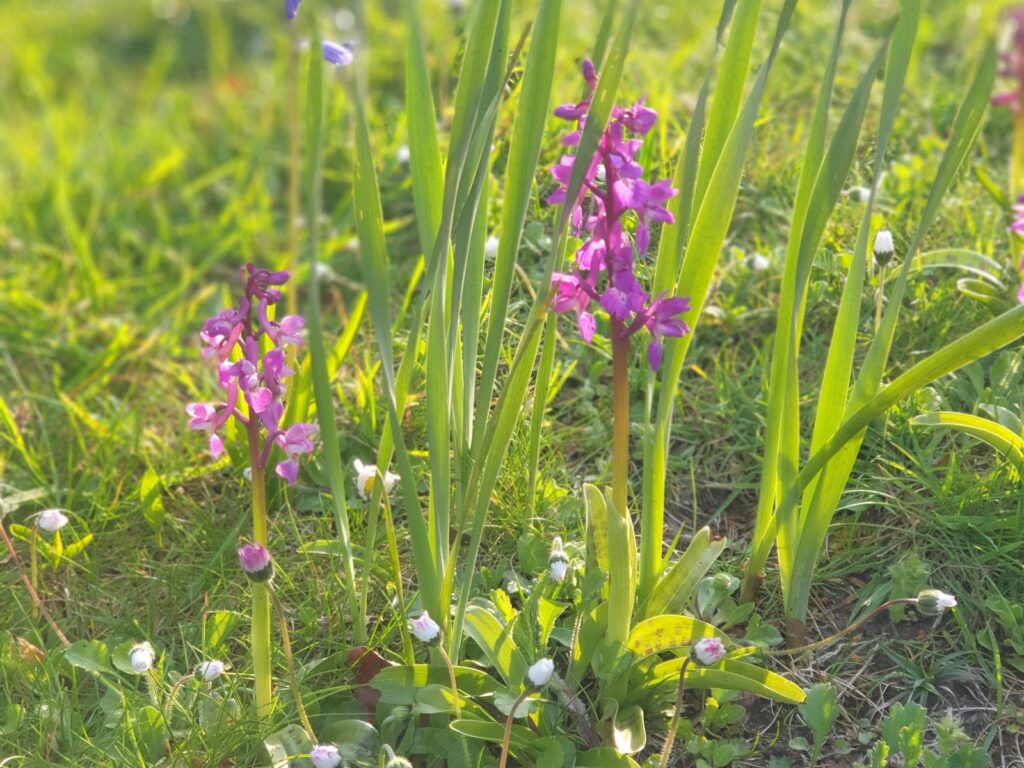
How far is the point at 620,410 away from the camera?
4.99 ft

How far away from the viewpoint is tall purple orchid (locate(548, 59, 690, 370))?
139cm

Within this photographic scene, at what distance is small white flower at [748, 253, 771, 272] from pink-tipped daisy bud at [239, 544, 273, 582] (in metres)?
1.31

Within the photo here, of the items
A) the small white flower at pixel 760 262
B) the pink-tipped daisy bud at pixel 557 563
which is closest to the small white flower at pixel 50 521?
the pink-tipped daisy bud at pixel 557 563

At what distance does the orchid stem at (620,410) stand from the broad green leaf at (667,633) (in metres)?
0.16

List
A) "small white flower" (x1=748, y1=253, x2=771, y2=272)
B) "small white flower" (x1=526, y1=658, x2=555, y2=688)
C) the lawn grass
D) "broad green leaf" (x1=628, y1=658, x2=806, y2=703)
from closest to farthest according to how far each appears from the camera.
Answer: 1. "small white flower" (x1=526, y1=658, x2=555, y2=688)
2. "broad green leaf" (x1=628, y1=658, x2=806, y2=703)
3. the lawn grass
4. "small white flower" (x1=748, y1=253, x2=771, y2=272)

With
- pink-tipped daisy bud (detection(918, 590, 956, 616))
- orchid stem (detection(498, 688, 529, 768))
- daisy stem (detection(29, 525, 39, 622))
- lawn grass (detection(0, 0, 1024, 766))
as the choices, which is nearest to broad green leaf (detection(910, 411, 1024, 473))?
lawn grass (detection(0, 0, 1024, 766))

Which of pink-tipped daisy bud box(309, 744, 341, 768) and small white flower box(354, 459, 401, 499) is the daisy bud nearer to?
small white flower box(354, 459, 401, 499)

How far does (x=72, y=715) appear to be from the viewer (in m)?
1.64

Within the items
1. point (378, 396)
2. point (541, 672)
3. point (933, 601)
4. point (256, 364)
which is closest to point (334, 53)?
point (256, 364)

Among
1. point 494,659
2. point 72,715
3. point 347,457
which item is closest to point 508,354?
point 347,457

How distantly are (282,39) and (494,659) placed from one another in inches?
118

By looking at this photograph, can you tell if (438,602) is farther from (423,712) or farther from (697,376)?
(697,376)

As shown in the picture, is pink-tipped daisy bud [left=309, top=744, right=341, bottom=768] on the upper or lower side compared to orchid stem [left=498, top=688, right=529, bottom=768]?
lower

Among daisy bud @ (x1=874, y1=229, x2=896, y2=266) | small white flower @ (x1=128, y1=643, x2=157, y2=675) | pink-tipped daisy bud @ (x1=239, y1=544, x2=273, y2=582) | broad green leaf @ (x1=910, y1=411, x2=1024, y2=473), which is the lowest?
small white flower @ (x1=128, y1=643, x2=157, y2=675)
